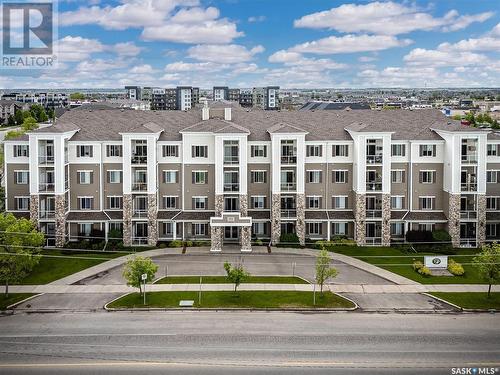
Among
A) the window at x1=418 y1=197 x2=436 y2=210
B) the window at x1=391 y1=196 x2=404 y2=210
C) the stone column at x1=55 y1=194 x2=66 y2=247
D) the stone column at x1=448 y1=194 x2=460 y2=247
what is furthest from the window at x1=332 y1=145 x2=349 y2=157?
the stone column at x1=55 y1=194 x2=66 y2=247

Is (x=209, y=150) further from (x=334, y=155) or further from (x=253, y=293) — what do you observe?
A: (x=253, y=293)

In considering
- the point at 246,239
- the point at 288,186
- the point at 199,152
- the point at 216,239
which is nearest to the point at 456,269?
the point at 288,186

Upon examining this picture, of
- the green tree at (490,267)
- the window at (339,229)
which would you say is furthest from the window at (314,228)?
the green tree at (490,267)

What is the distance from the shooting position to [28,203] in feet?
204

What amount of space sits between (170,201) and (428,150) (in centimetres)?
2720

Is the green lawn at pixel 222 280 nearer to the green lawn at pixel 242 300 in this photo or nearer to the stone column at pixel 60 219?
the green lawn at pixel 242 300

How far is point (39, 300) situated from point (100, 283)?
5.45m

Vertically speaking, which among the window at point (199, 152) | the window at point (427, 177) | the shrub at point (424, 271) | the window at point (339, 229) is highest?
the window at point (199, 152)

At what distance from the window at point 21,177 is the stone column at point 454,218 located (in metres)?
42.7

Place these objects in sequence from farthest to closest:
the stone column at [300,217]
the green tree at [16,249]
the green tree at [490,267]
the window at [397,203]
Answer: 1. the window at [397,203]
2. the stone column at [300,217]
3. the green tree at [16,249]
4. the green tree at [490,267]

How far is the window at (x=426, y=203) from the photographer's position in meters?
62.9

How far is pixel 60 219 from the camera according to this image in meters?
59.9

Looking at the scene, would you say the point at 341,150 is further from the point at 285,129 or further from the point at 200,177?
the point at 200,177

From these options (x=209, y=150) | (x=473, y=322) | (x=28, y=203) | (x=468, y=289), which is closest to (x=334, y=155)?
(x=209, y=150)
